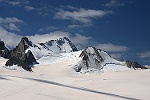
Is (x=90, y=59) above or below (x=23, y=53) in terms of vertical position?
below

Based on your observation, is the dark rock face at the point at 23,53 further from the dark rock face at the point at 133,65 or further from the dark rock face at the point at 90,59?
the dark rock face at the point at 133,65

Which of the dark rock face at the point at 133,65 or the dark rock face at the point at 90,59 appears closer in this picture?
the dark rock face at the point at 133,65

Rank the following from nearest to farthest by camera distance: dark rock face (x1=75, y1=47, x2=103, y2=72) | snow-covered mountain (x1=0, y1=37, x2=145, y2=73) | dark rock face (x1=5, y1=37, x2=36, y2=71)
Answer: snow-covered mountain (x1=0, y1=37, x2=145, y2=73) < dark rock face (x1=75, y1=47, x2=103, y2=72) < dark rock face (x1=5, y1=37, x2=36, y2=71)

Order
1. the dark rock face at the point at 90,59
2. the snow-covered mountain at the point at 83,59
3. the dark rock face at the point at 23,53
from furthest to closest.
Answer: the dark rock face at the point at 23,53, the dark rock face at the point at 90,59, the snow-covered mountain at the point at 83,59

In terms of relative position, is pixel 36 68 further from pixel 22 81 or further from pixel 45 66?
pixel 22 81

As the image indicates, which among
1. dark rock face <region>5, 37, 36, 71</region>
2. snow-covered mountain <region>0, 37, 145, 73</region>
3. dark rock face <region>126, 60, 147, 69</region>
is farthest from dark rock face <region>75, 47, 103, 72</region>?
dark rock face <region>5, 37, 36, 71</region>

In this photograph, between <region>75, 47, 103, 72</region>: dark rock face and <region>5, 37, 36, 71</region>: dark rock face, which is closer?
<region>75, 47, 103, 72</region>: dark rock face

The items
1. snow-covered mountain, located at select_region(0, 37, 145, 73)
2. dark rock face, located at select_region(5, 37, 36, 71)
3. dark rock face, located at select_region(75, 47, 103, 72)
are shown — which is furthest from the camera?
dark rock face, located at select_region(5, 37, 36, 71)

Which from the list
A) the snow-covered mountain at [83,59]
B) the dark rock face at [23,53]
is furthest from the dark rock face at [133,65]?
the dark rock face at [23,53]

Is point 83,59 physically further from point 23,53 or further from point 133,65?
point 23,53

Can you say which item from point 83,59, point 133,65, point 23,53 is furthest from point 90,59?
point 23,53

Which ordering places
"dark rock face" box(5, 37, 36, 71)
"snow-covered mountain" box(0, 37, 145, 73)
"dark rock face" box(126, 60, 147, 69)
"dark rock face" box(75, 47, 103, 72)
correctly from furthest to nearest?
1. "dark rock face" box(5, 37, 36, 71)
2. "dark rock face" box(75, 47, 103, 72)
3. "dark rock face" box(126, 60, 147, 69)
4. "snow-covered mountain" box(0, 37, 145, 73)

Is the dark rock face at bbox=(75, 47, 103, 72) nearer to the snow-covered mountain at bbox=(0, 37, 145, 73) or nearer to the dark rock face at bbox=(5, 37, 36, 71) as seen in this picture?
the snow-covered mountain at bbox=(0, 37, 145, 73)

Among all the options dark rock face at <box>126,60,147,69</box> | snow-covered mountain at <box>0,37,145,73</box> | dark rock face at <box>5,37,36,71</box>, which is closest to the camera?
snow-covered mountain at <box>0,37,145,73</box>
